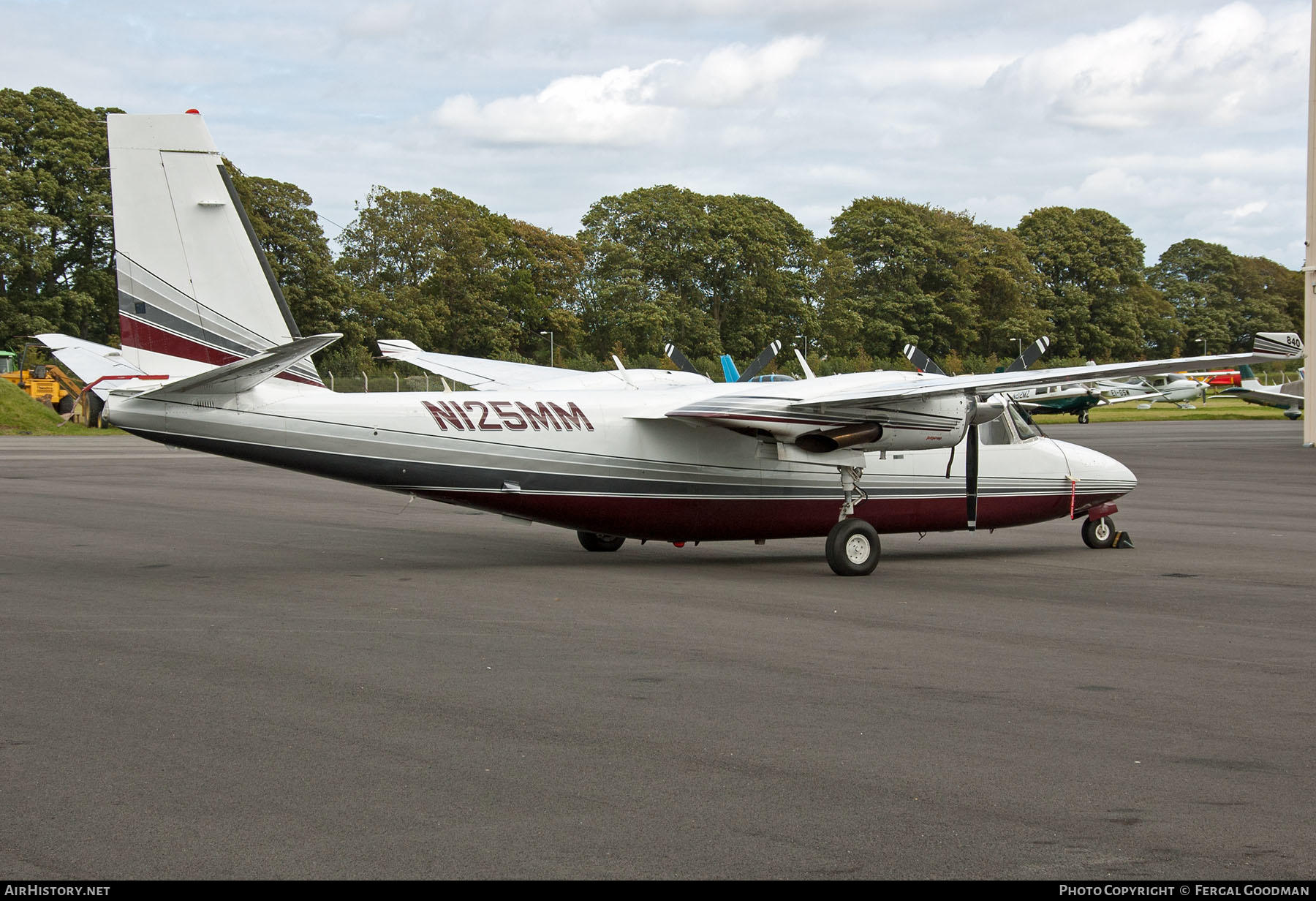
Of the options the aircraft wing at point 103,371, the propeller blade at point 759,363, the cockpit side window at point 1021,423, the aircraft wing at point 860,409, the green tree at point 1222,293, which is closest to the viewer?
the aircraft wing at point 103,371

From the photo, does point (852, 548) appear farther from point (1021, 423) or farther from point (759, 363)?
point (759, 363)

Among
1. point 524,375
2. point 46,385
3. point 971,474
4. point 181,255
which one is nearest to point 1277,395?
point 971,474

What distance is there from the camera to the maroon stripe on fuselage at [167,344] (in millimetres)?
11820

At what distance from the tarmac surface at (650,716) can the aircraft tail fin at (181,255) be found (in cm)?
255

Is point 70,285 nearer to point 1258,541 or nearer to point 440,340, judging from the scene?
point 440,340

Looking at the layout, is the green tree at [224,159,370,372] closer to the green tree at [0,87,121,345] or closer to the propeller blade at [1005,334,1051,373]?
the green tree at [0,87,121,345]

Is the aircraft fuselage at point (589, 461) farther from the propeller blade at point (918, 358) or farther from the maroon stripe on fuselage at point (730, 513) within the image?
the propeller blade at point (918, 358)

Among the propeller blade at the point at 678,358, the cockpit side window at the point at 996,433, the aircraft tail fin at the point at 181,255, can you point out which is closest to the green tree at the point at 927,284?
the propeller blade at the point at 678,358

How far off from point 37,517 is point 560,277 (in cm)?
7206

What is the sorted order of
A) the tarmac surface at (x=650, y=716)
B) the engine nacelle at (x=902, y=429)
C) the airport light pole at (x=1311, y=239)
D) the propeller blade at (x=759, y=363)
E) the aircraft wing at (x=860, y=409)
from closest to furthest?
the tarmac surface at (x=650, y=716), the aircraft wing at (x=860, y=409), the engine nacelle at (x=902, y=429), the propeller blade at (x=759, y=363), the airport light pole at (x=1311, y=239)

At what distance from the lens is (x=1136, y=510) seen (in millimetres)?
20078

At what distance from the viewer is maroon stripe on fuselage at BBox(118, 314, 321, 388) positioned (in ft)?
38.8

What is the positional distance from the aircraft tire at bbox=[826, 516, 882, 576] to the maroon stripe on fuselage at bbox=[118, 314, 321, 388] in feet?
22.5

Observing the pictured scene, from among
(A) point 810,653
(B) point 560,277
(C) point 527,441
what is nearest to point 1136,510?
(C) point 527,441
